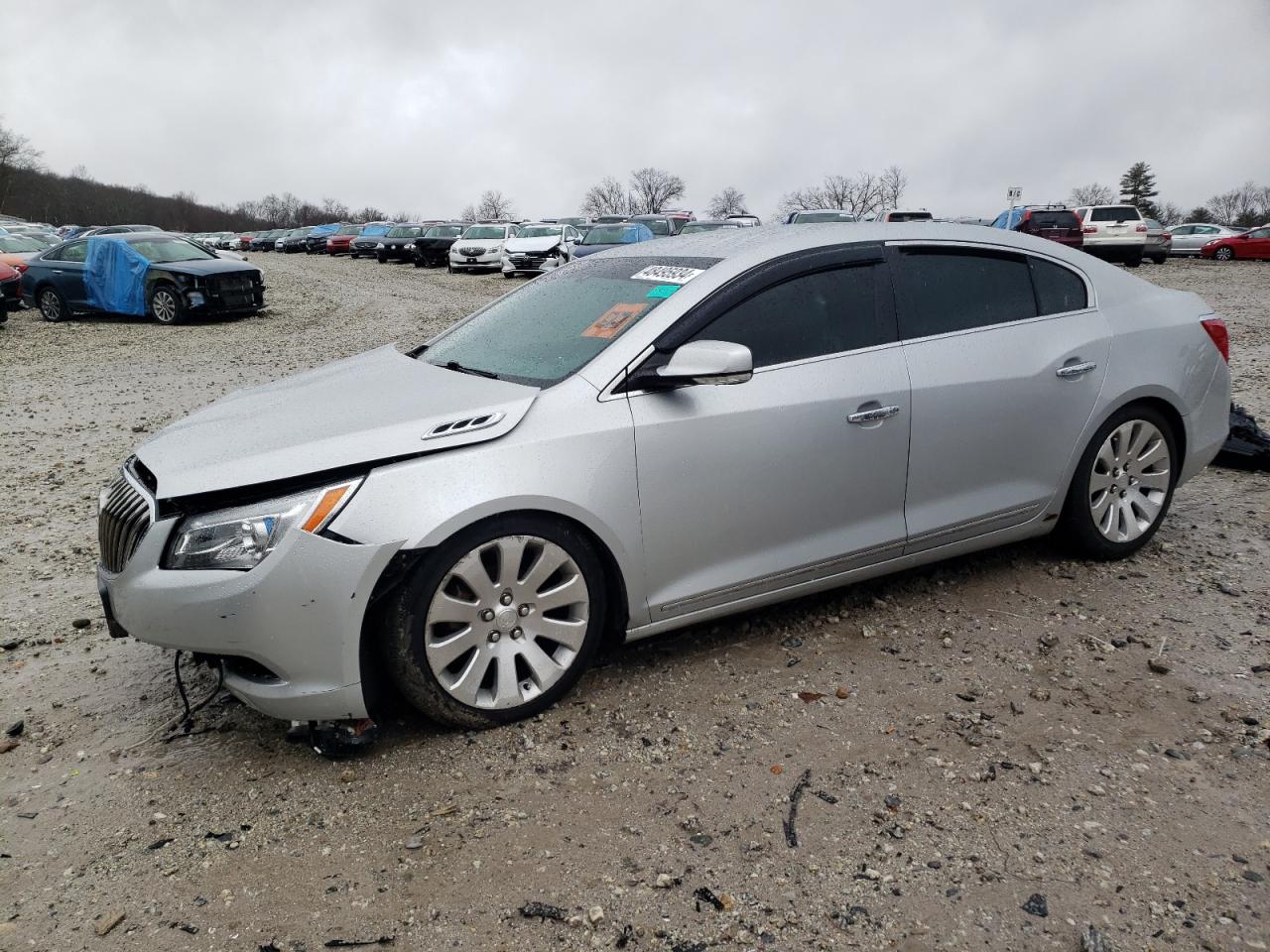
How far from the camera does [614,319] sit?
11.4ft

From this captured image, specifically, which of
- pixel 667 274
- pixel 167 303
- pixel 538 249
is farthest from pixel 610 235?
pixel 667 274

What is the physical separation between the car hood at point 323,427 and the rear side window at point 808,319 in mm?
823

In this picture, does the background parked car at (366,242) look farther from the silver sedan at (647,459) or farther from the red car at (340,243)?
the silver sedan at (647,459)

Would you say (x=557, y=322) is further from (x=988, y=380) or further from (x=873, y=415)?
(x=988, y=380)

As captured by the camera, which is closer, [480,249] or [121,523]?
[121,523]

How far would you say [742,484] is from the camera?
3326mm

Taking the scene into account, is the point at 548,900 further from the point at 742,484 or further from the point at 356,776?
the point at 742,484

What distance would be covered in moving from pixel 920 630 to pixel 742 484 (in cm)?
108

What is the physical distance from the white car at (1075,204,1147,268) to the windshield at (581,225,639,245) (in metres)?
12.3

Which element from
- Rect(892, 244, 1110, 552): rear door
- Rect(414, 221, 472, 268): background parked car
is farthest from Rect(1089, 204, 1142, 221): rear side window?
Rect(892, 244, 1110, 552): rear door

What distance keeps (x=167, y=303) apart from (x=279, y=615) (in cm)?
1503

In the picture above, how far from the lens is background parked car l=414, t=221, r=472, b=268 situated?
3230 centimetres

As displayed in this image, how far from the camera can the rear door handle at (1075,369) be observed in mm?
3957

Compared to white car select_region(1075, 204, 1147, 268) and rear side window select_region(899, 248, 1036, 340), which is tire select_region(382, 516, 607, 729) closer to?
rear side window select_region(899, 248, 1036, 340)
